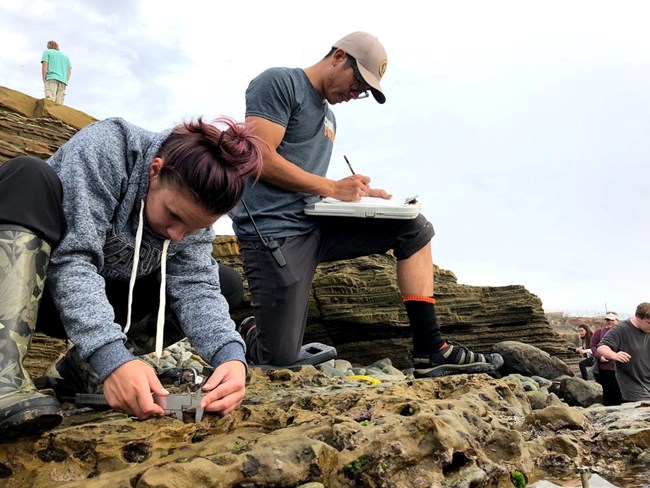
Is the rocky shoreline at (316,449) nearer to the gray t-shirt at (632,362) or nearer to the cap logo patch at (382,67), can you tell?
the cap logo patch at (382,67)

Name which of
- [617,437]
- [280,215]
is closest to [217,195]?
[280,215]

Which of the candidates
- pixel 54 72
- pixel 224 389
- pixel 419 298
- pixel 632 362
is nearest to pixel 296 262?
pixel 419 298

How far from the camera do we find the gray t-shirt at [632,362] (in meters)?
8.27

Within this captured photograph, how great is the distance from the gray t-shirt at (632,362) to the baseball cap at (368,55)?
587 centimetres

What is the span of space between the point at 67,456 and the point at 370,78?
3311 mm

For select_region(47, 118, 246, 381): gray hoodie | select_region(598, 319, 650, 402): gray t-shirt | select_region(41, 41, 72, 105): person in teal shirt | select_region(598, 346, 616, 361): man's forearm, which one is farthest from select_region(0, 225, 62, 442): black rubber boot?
select_region(41, 41, 72, 105): person in teal shirt

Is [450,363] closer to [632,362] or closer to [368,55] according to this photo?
[368,55]

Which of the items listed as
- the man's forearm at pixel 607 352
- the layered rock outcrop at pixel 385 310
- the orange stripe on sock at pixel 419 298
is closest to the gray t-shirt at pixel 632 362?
the man's forearm at pixel 607 352

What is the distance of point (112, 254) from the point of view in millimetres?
2947

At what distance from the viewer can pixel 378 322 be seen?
974cm

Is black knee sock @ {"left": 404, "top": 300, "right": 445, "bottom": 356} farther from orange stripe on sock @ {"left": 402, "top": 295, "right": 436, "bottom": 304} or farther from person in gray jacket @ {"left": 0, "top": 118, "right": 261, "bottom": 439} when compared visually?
person in gray jacket @ {"left": 0, "top": 118, "right": 261, "bottom": 439}

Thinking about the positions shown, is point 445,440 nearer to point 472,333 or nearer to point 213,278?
point 213,278

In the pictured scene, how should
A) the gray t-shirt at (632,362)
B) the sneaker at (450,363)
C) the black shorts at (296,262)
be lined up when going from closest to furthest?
the sneaker at (450,363)
the black shorts at (296,262)
the gray t-shirt at (632,362)

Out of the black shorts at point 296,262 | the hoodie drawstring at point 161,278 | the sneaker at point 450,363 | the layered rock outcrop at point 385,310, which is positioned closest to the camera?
the hoodie drawstring at point 161,278
